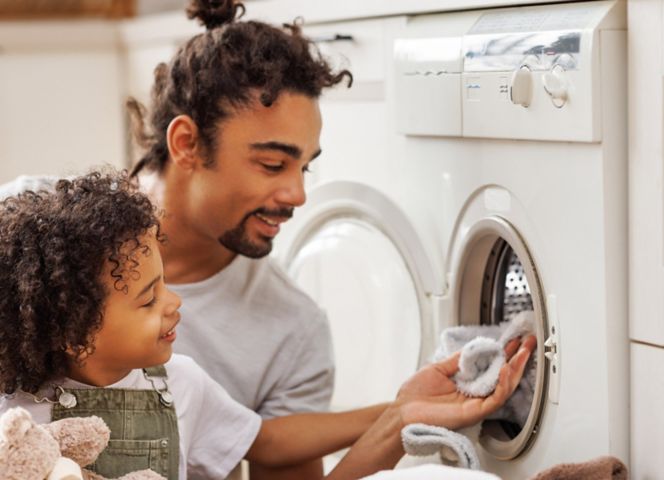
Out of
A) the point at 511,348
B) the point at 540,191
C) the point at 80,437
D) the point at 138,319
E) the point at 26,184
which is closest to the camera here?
the point at 80,437

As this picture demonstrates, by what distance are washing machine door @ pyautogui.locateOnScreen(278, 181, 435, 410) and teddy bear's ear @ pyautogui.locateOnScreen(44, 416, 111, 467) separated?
2.31 feet

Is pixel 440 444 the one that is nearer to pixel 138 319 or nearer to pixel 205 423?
pixel 205 423

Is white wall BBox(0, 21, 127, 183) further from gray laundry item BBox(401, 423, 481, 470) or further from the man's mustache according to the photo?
gray laundry item BBox(401, 423, 481, 470)

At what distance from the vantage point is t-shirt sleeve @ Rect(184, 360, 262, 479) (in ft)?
5.08

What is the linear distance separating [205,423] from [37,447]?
47 centimetres

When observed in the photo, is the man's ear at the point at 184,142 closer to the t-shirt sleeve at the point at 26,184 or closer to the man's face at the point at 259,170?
the man's face at the point at 259,170

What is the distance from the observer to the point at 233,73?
1714 millimetres

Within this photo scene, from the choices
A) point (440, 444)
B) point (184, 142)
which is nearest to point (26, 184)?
point (184, 142)

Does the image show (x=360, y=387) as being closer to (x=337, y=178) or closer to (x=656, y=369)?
(x=337, y=178)

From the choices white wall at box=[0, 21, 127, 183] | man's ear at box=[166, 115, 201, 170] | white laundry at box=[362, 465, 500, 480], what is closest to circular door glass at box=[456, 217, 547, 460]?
white laundry at box=[362, 465, 500, 480]

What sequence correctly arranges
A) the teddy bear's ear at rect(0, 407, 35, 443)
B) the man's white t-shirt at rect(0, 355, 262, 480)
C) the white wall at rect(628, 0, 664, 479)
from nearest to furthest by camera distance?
the teddy bear's ear at rect(0, 407, 35, 443), the white wall at rect(628, 0, 664, 479), the man's white t-shirt at rect(0, 355, 262, 480)

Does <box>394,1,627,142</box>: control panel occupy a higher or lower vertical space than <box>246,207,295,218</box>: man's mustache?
higher

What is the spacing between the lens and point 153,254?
135cm

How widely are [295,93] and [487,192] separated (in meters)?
0.33
